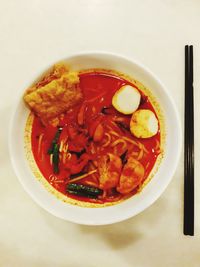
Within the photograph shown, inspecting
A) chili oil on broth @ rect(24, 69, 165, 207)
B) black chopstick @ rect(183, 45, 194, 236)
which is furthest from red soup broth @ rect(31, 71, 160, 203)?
black chopstick @ rect(183, 45, 194, 236)

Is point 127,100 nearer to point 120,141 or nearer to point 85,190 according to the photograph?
point 120,141

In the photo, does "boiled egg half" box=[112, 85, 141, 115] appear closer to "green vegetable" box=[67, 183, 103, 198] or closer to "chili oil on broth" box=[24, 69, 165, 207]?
"chili oil on broth" box=[24, 69, 165, 207]

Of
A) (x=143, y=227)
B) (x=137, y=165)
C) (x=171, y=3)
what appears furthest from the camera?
(x=171, y=3)

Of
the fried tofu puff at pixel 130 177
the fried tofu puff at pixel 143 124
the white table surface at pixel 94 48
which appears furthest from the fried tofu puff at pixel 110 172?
the white table surface at pixel 94 48

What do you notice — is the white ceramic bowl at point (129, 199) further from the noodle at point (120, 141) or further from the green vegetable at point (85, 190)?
the noodle at point (120, 141)

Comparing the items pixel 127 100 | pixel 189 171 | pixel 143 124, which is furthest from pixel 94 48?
pixel 189 171

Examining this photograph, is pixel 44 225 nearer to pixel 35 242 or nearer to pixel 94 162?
pixel 35 242

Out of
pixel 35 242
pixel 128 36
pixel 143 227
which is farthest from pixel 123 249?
pixel 128 36
